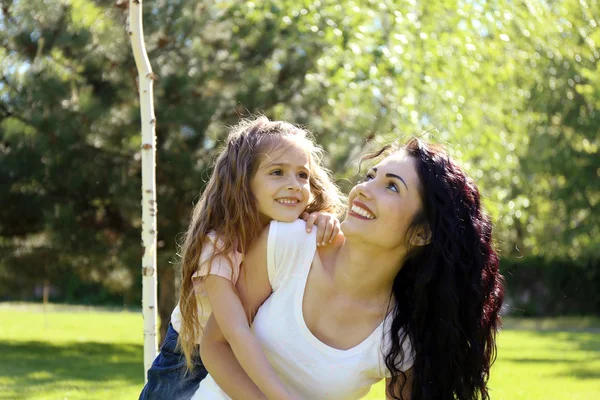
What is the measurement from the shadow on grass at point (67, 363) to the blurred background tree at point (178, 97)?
0.76 metres

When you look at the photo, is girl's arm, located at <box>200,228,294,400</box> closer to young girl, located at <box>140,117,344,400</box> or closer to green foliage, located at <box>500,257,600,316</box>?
young girl, located at <box>140,117,344,400</box>

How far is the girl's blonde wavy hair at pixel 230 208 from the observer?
9.94 ft

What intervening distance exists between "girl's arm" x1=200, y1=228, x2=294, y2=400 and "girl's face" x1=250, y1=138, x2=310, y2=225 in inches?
7.9

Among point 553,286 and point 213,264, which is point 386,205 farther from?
point 553,286

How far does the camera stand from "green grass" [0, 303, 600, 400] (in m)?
7.42

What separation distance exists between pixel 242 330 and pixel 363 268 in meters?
0.45

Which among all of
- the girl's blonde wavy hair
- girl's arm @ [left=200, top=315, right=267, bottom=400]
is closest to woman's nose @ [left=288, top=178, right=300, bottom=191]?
the girl's blonde wavy hair

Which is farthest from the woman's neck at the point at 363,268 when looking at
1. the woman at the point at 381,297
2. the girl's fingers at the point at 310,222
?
the girl's fingers at the point at 310,222

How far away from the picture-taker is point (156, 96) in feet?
29.6

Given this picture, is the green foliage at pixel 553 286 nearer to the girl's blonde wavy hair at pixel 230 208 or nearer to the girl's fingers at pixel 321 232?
the girl's blonde wavy hair at pixel 230 208

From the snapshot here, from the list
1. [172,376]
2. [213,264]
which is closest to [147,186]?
[172,376]

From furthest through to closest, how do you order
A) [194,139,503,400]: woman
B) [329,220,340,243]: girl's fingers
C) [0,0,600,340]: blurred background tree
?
[0,0,600,340]: blurred background tree, [329,220,340,243]: girl's fingers, [194,139,503,400]: woman

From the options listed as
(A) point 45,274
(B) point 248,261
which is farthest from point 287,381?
(A) point 45,274

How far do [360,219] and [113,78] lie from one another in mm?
6710
